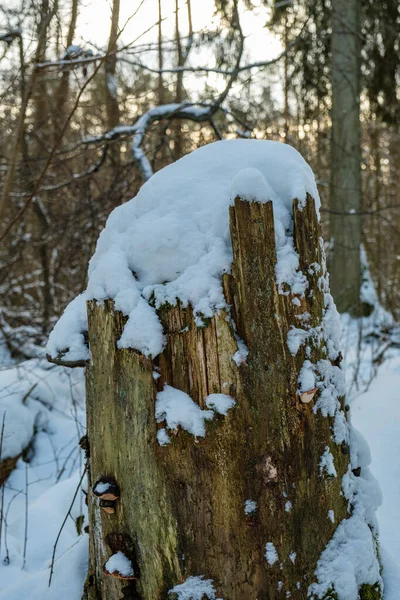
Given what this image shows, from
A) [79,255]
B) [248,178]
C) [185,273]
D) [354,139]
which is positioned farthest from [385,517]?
[354,139]

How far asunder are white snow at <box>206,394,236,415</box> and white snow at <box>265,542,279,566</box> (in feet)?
1.47

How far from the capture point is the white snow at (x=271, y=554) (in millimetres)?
1486

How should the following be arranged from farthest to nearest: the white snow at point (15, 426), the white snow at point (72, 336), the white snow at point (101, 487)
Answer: the white snow at point (15, 426) < the white snow at point (72, 336) < the white snow at point (101, 487)

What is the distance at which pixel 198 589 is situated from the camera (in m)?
1.49

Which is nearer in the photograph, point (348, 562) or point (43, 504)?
point (348, 562)

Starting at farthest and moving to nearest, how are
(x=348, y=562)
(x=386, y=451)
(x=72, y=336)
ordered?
(x=386, y=451), (x=72, y=336), (x=348, y=562)

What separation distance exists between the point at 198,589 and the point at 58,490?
79.1 inches

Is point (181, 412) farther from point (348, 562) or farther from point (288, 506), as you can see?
point (348, 562)

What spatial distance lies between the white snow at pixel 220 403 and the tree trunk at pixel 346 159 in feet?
23.1

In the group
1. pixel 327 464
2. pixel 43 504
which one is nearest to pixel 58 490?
pixel 43 504

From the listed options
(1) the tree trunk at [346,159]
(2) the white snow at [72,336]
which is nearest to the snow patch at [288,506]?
(2) the white snow at [72,336]

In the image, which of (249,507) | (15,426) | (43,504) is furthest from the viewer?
(15,426)

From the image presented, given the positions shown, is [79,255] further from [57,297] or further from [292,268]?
[292,268]

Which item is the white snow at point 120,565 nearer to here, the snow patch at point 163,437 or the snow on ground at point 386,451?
the snow patch at point 163,437
